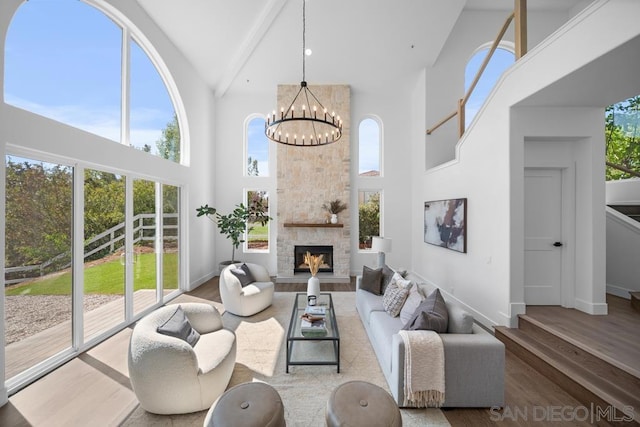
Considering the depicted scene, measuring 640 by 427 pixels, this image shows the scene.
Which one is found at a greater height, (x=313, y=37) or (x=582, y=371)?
(x=313, y=37)

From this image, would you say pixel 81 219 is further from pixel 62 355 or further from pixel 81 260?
pixel 62 355

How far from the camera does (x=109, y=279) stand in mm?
3697

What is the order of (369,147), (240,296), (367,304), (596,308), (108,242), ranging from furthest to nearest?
1. (369,147)
2. (240,296)
3. (367,304)
4. (108,242)
5. (596,308)

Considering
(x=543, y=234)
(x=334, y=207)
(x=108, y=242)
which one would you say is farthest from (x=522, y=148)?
(x=108, y=242)

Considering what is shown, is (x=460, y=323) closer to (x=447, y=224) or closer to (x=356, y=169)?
(x=447, y=224)

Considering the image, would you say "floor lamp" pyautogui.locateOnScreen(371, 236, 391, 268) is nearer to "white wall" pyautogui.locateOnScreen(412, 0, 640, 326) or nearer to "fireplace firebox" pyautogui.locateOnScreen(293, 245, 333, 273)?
"white wall" pyautogui.locateOnScreen(412, 0, 640, 326)

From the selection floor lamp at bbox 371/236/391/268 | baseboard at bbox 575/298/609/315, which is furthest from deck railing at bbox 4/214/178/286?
baseboard at bbox 575/298/609/315

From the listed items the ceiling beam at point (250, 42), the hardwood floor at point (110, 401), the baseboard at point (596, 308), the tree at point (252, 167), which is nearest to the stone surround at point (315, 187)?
the tree at point (252, 167)

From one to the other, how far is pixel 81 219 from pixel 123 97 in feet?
6.25

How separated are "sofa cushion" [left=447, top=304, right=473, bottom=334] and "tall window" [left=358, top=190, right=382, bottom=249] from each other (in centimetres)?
450

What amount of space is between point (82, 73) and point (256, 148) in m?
4.05

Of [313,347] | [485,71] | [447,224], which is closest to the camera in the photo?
[313,347]

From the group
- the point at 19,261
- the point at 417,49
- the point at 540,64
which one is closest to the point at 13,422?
the point at 19,261

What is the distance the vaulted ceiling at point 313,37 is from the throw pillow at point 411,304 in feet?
Answer: 16.6
